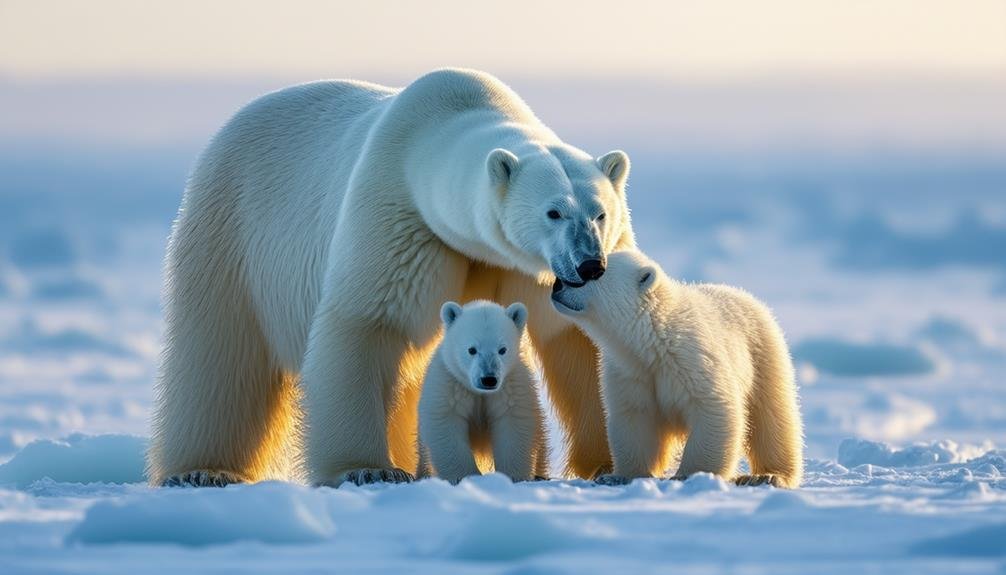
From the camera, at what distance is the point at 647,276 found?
5.12 meters

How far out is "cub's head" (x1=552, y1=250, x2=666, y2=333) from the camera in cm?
509

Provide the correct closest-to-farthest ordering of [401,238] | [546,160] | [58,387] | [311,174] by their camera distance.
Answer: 1. [546,160]
2. [401,238]
3. [311,174]
4. [58,387]

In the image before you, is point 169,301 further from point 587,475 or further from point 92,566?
point 92,566

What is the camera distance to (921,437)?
1186 cm

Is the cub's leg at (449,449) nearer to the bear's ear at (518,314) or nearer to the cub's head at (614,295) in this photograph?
the bear's ear at (518,314)

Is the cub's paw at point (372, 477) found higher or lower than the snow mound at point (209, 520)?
higher

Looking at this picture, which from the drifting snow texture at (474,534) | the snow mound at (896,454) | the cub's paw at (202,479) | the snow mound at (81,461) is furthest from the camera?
the snow mound at (81,461)

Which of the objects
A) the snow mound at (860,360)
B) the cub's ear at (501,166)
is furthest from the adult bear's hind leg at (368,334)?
the snow mound at (860,360)

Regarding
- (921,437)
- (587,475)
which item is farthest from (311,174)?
(921,437)

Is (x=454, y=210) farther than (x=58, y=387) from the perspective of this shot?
No

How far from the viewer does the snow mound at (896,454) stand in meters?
6.84

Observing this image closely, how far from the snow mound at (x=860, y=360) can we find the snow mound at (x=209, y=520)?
40.5 feet

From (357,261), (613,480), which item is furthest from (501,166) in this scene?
(613,480)

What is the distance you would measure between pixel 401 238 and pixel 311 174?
86 cm
